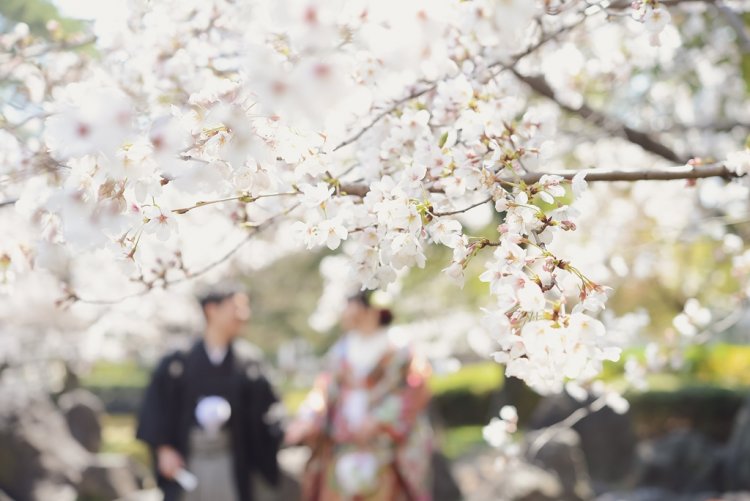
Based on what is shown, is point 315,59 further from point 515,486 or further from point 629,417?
point 629,417

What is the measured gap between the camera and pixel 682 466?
686cm

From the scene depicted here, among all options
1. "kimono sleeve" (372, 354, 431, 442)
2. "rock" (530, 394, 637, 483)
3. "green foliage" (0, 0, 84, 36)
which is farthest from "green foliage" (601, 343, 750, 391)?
"green foliage" (0, 0, 84, 36)

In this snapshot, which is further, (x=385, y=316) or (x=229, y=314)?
(x=385, y=316)

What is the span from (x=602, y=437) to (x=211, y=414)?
5.21m

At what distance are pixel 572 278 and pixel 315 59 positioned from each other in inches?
26.0

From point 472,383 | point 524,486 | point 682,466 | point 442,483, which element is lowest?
point 472,383

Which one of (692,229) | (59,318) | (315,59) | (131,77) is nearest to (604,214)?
(692,229)

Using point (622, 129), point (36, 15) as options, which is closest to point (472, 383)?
point (622, 129)

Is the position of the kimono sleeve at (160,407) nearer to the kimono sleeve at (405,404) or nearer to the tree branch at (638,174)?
the kimono sleeve at (405,404)

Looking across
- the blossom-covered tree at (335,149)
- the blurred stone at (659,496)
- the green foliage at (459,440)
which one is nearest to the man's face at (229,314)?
the blossom-covered tree at (335,149)

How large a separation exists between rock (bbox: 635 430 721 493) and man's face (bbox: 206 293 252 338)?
422 cm

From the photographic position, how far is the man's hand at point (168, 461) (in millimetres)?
4195

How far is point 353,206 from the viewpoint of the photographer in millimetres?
1665

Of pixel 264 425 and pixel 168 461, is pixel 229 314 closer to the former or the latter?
pixel 264 425
